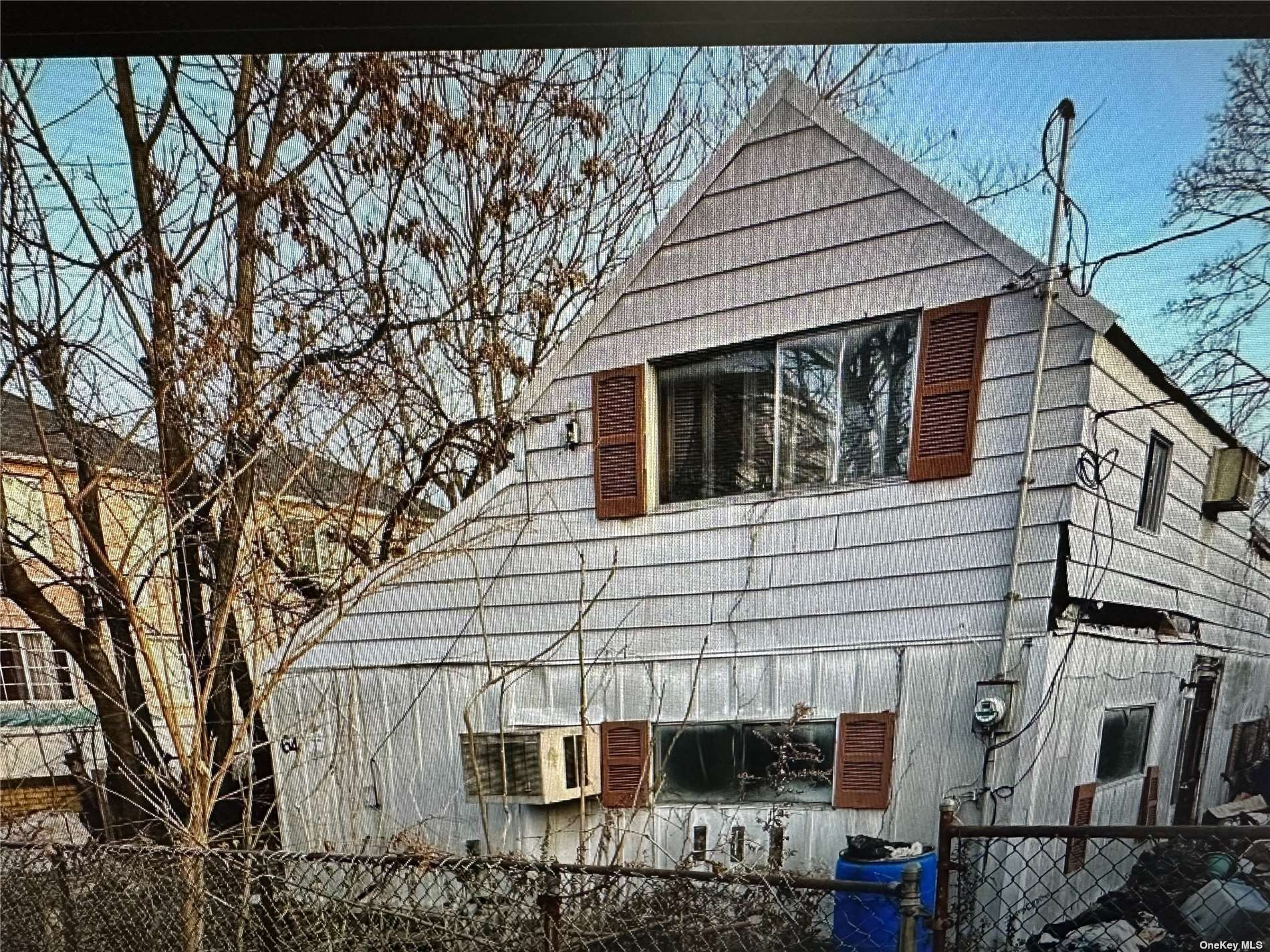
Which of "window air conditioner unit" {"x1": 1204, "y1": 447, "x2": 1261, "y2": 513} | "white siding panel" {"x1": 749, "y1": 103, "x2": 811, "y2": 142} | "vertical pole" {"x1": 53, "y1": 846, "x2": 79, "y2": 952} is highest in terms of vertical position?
"white siding panel" {"x1": 749, "y1": 103, "x2": 811, "y2": 142}

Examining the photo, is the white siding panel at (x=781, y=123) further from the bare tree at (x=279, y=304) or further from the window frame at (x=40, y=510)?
the window frame at (x=40, y=510)

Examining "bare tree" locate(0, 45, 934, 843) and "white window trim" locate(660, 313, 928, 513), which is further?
"white window trim" locate(660, 313, 928, 513)

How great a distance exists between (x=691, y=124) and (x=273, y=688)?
5.32 ft

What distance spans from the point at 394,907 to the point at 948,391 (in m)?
1.56

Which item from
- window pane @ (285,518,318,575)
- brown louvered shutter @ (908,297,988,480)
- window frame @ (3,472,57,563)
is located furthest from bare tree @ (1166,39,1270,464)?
window frame @ (3,472,57,563)

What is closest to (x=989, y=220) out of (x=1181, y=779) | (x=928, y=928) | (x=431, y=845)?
(x=1181, y=779)

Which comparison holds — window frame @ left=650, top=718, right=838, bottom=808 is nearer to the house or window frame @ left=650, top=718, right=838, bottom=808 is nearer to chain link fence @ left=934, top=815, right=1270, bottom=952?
the house

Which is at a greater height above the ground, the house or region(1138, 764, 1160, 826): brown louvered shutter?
the house

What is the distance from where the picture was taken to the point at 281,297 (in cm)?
136

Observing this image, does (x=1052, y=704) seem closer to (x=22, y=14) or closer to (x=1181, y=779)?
(x=1181, y=779)

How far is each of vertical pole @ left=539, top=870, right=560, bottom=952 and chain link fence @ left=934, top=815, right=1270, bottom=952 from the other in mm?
673

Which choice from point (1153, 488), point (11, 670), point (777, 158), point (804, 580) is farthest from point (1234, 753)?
point (11, 670)

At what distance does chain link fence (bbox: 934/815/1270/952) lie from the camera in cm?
89

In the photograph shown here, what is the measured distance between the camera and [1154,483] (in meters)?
1.06
